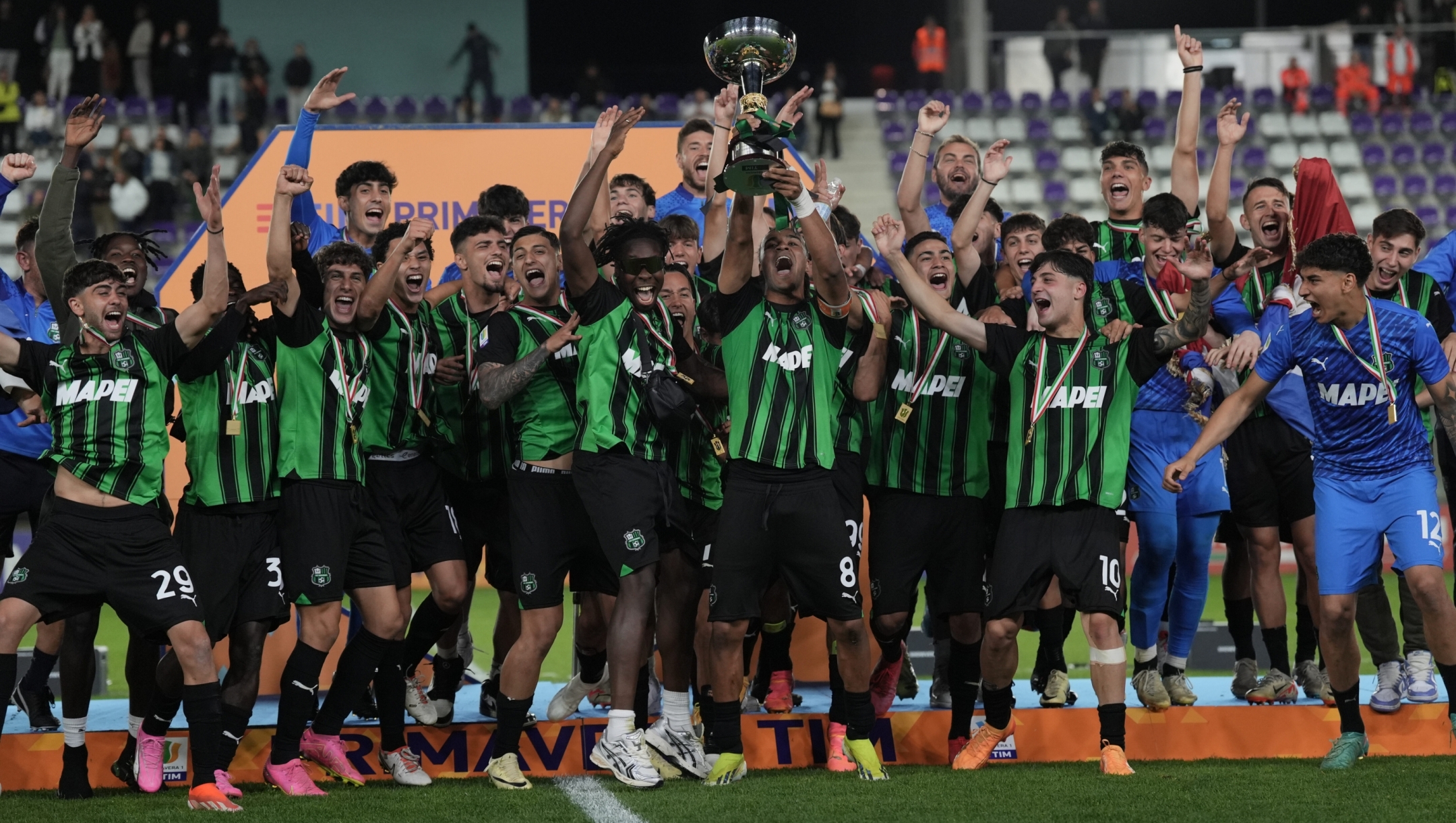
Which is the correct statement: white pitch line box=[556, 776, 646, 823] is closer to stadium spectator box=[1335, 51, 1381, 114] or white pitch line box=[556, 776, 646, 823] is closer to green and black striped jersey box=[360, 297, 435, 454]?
green and black striped jersey box=[360, 297, 435, 454]

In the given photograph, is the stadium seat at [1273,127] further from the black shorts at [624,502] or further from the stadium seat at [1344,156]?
the black shorts at [624,502]

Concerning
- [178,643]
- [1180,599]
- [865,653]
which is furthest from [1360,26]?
[178,643]

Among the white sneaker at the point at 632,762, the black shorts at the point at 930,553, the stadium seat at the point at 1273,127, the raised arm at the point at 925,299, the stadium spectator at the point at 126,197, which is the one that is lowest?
the white sneaker at the point at 632,762

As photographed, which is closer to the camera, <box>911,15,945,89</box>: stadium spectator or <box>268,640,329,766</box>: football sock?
<box>268,640,329,766</box>: football sock

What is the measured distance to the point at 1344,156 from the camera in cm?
2252

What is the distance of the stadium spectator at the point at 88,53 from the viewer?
22.5 meters

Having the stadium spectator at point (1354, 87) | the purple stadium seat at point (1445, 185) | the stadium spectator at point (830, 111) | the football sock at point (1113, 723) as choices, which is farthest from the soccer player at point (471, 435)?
the stadium spectator at point (1354, 87)

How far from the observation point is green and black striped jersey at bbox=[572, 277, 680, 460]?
6246 millimetres

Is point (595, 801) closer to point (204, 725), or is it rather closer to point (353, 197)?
point (204, 725)

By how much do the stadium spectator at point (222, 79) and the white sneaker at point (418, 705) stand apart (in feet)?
54.2

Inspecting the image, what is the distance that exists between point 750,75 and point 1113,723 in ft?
9.82

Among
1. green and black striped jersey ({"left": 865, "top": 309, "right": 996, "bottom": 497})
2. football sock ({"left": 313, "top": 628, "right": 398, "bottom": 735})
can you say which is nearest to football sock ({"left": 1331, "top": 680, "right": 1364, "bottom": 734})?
green and black striped jersey ({"left": 865, "top": 309, "right": 996, "bottom": 497})

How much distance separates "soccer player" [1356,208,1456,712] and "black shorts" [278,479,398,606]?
14.3 feet

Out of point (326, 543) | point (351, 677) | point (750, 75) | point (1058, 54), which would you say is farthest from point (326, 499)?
point (1058, 54)
